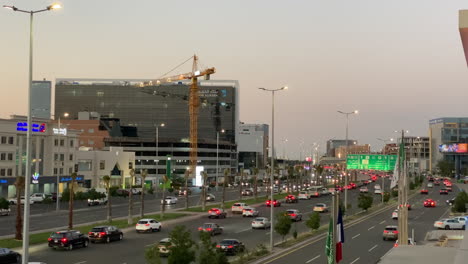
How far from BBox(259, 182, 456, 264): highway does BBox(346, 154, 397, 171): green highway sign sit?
21.2 ft

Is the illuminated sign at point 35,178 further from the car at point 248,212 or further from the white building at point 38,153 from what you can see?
the car at point 248,212

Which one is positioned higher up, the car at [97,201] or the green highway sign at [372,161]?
the green highway sign at [372,161]

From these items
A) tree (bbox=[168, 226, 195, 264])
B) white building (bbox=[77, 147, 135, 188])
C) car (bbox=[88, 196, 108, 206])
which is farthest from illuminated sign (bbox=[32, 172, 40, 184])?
tree (bbox=[168, 226, 195, 264])

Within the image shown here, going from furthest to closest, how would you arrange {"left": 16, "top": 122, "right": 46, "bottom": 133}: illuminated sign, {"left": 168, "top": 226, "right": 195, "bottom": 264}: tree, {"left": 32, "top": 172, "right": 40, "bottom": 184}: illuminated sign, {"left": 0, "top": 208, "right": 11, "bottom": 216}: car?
{"left": 32, "top": 172, "right": 40, "bottom": 184}: illuminated sign → {"left": 16, "top": 122, "right": 46, "bottom": 133}: illuminated sign → {"left": 0, "top": 208, "right": 11, "bottom": 216}: car → {"left": 168, "top": 226, "right": 195, "bottom": 264}: tree

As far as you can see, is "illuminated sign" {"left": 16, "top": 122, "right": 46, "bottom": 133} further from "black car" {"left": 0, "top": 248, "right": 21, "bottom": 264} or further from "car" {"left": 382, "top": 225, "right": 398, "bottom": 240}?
"car" {"left": 382, "top": 225, "right": 398, "bottom": 240}

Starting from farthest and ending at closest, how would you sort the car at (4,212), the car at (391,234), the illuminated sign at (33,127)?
the illuminated sign at (33,127), the car at (4,212), the car at (391,234)

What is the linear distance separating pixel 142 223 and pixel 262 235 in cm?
1146

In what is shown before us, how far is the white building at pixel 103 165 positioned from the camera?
11219cm

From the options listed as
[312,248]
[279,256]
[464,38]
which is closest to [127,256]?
[279,256]

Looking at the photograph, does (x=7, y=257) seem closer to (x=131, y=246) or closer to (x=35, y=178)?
(x=131, y=246)

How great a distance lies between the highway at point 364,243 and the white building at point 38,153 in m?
46.1

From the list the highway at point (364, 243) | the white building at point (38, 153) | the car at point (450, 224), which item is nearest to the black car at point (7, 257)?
the highway at point (364, 243)

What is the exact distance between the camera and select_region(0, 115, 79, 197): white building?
86062 millimetres

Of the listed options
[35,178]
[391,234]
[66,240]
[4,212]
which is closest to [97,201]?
[35,178]
